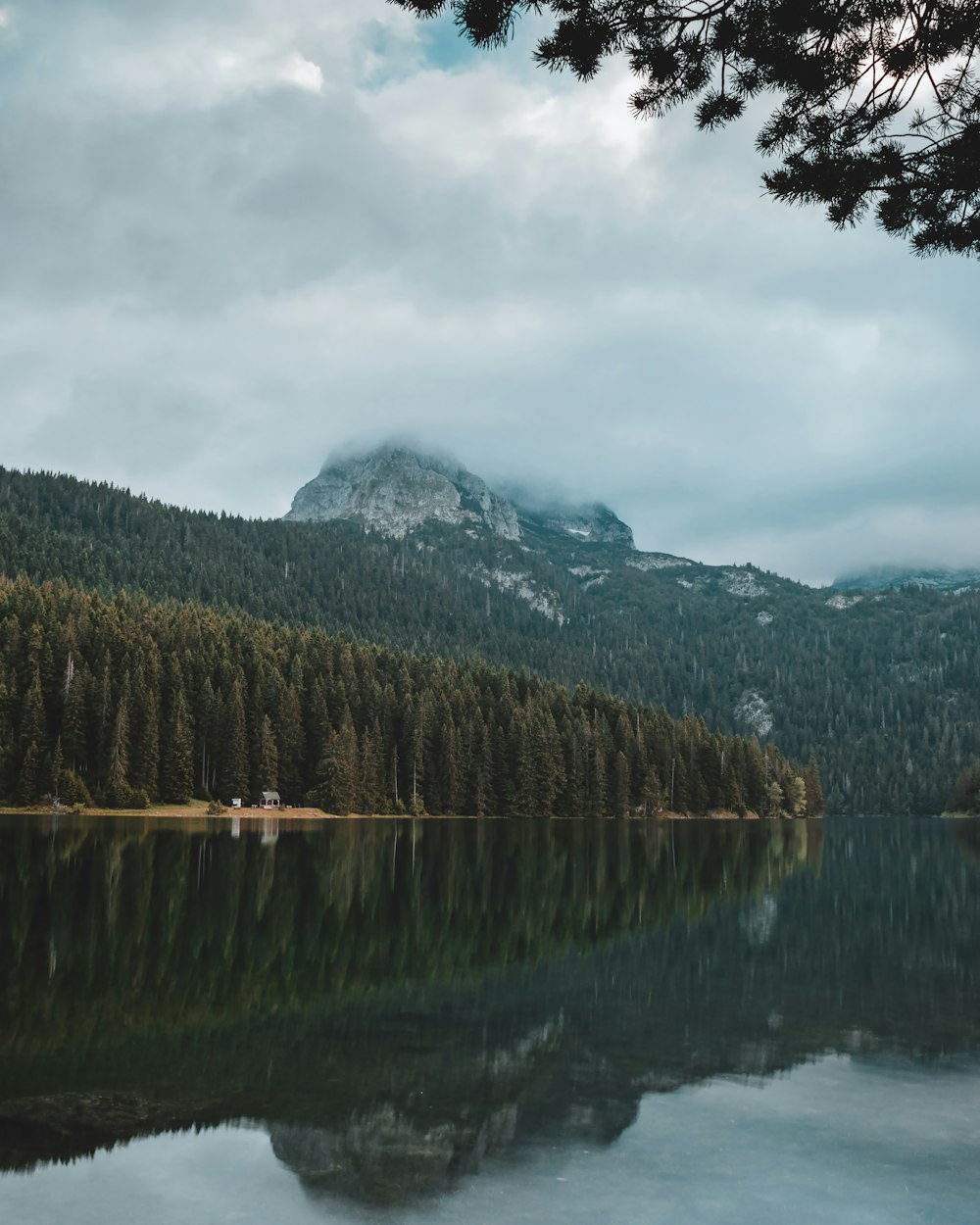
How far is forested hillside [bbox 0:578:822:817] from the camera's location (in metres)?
105

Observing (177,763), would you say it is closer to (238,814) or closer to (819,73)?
(238,814)

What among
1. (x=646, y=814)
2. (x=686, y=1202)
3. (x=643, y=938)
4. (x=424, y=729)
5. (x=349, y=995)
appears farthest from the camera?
(x=646, y=814)

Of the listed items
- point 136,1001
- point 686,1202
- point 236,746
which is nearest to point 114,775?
point 236,746

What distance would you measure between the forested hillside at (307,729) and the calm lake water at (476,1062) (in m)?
78.0

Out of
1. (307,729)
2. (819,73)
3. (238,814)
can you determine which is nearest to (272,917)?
(819,73)

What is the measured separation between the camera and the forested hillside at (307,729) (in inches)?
4129

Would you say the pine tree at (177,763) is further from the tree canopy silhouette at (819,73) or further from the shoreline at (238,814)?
the tree canopy silhouette at (819,73)

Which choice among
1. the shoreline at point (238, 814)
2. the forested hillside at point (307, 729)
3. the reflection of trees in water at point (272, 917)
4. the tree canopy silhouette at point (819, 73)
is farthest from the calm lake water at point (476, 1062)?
the forested hillside at point (307, 729)

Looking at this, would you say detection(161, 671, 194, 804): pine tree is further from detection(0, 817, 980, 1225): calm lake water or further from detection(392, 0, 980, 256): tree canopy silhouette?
detection(392, 0, 980, 256): tree canopy silhouette

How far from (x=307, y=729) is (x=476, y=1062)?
114 meters

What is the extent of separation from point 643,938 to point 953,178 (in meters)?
19.5

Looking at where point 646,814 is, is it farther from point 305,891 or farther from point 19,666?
point 305,891

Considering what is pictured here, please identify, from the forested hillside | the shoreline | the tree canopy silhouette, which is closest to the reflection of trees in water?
the tree canopy silhouette

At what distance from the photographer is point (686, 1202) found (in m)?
9.37
